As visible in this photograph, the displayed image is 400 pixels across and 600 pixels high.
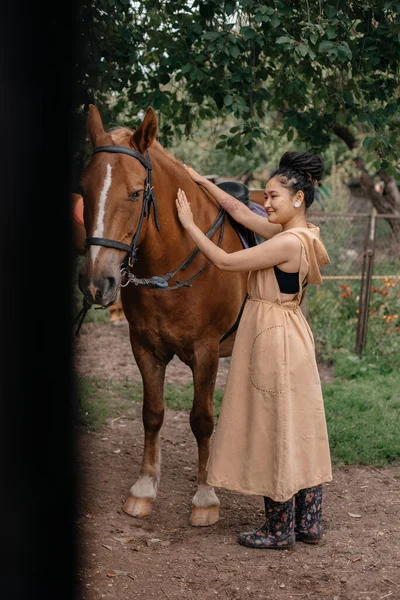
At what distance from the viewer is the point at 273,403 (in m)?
3.84

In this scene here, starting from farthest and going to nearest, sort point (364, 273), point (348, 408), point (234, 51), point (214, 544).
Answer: point (364, 273), point (348, 408), point (234, 51), point (214, 544)

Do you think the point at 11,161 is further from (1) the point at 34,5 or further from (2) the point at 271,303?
(2) the point at 271,303

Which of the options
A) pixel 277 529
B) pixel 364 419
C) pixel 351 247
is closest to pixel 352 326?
pixel 351 247

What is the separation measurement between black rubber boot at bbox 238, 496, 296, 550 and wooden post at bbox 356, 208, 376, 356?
505 centimetres

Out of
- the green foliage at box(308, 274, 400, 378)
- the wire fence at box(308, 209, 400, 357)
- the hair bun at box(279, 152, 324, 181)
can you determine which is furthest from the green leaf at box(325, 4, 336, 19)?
the wire fence at box(308, 209, 400, 357)

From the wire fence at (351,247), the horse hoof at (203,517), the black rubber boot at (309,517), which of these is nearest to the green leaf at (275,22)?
the black rubber boot at (309,517)

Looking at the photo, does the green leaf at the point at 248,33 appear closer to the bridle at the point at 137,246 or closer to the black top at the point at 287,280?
the bridle at the point at 137,246

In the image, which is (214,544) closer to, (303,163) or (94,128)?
(303,163)

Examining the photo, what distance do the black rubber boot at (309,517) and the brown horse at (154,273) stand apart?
0.53 metres

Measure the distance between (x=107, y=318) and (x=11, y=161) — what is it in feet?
28.4

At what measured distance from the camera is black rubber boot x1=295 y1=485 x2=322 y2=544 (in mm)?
4102

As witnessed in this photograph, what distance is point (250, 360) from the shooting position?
392 centimetres

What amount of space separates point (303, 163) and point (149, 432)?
190cm

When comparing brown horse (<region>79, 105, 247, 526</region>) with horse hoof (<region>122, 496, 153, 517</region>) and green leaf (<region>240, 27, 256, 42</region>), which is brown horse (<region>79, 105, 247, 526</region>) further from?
green leaf (<region>240, 27, 256, 42</region>)
